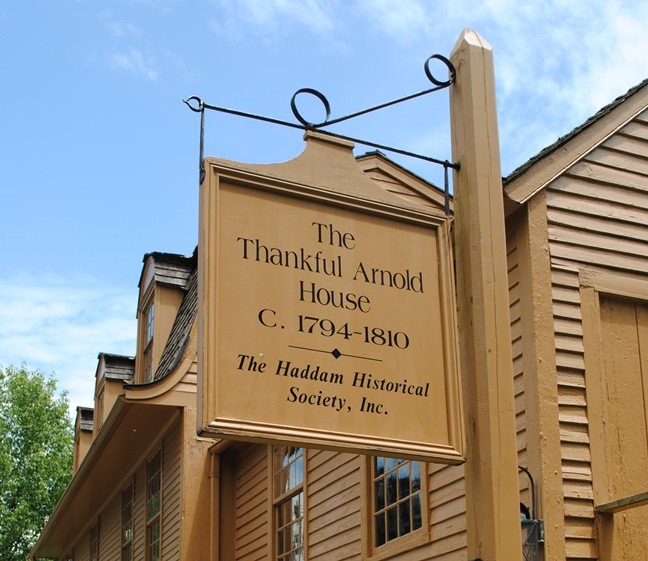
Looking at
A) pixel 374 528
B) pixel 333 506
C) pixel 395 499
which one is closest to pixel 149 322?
pixel 333 506

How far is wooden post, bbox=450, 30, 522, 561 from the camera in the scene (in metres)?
5.17

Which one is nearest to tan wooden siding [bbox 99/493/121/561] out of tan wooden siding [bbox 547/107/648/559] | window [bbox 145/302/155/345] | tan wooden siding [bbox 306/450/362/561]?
window [bbox 145/302/155/345]

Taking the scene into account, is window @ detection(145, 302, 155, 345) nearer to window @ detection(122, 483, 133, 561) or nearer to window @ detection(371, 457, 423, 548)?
window @ detection(122, 483, 133, 561)

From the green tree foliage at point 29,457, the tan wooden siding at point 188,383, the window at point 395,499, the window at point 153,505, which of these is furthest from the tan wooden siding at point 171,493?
the green tree foliage at point 29,457

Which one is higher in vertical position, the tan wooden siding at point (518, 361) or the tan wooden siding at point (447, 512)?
the tan wooden siding at point (518, 361)

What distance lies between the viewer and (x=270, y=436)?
485 cm

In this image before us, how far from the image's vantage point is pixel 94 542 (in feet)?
71.7

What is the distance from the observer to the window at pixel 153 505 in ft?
52.6

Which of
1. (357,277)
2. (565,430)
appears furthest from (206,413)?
(565,430)

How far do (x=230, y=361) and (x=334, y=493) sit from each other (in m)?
6.82

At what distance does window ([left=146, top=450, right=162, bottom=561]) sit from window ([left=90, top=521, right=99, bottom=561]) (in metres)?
4.87

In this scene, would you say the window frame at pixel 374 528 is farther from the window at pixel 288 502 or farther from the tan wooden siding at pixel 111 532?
the tan wooden siding at pixel 111 532

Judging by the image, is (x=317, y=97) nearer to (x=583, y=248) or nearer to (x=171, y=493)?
(x=583, y=248)

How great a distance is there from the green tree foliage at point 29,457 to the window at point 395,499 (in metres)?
26.9
